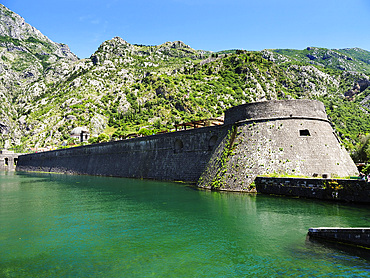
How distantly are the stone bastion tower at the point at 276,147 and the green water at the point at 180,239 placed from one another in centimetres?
317

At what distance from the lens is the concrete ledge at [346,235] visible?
1005 cm

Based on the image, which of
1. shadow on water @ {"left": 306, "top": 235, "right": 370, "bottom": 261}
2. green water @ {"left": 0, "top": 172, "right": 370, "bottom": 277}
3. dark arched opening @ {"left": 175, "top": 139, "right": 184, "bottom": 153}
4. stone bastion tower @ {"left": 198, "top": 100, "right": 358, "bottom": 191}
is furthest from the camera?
dark arched opening @ {"left": 175, "top": 139, "right": 184, "bottom": 153}

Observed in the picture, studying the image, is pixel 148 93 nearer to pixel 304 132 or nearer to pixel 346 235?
pixel 304 132

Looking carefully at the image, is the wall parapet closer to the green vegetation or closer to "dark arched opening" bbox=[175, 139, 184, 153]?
"dark arched opening" bbox=[175, 139, 184, 153]

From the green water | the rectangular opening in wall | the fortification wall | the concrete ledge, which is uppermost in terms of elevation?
the rectangular opening in wall

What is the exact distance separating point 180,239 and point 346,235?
22.0 ft

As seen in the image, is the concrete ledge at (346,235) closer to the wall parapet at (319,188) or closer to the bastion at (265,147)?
the wall parapet at (319,188)

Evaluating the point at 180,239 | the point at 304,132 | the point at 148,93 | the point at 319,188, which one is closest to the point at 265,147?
the point at 304,132

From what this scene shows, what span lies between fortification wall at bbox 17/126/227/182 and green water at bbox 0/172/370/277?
11.9 meters

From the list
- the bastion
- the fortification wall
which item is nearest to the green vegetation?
the fortification wall

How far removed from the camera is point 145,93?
14375cm

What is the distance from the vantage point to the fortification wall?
32.7 m

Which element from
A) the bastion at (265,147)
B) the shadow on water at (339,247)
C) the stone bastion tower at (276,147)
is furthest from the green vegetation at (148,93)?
the shadow on water at (339,247)

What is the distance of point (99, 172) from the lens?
177ft
